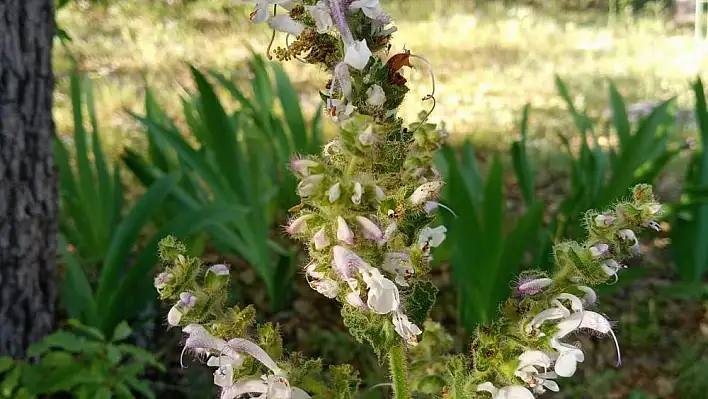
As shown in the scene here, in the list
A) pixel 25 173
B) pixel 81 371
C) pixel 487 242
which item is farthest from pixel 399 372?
pixel 25 173

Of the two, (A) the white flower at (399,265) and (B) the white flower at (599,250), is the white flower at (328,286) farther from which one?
(B) the white flower at (599,250)

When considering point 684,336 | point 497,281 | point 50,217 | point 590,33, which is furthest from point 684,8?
point 50,217

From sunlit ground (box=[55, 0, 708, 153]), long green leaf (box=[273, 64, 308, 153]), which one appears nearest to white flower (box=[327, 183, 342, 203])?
long green leaf (box=[273, 64, 308, 153])

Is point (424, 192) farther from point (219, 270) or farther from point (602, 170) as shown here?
point (602, 170)

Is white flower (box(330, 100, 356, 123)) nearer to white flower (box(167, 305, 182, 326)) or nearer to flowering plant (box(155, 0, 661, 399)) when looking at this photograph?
flowering plant (box(155, 0, 661, 399))

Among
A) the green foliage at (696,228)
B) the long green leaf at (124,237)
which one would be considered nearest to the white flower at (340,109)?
the long green leaf at (124,237)

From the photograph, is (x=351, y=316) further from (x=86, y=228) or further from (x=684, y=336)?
(x=684, y=336)
